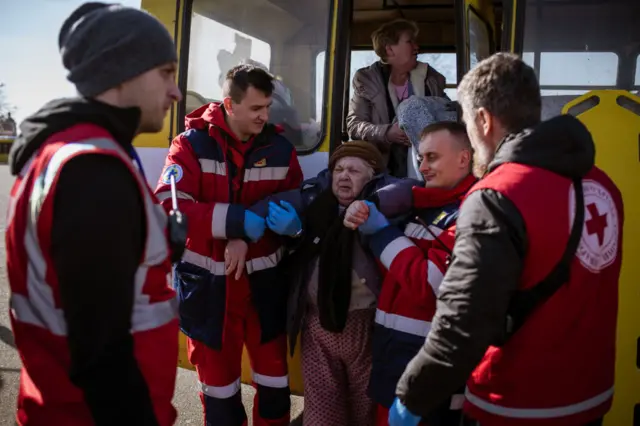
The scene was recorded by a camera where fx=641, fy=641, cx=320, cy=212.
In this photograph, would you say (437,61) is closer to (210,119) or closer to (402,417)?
(210,119)

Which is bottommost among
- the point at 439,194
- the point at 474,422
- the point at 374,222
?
the point at 474,422

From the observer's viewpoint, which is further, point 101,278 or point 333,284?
point 333,284

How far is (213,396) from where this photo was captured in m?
2.96

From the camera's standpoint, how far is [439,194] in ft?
8.17

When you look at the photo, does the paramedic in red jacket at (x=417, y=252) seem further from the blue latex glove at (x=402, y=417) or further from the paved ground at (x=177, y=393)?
the paved ground at (x=177, y=393)

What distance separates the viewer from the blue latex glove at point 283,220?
2.69 meters

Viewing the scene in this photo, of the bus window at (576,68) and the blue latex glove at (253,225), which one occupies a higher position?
the bus window at (576,68)

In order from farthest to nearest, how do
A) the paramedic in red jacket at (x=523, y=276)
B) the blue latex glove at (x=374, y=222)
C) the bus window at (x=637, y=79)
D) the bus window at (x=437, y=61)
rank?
the bus window at (x=437, y=61) → the bus window at (x=637, y=79) → the blue latex glove at (x=374, y=222) → the paramedic in red jacket at (x=523, y=276)

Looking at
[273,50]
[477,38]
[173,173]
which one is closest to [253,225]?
[173,173]

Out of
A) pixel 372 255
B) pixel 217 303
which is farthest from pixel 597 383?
pixel 217 303

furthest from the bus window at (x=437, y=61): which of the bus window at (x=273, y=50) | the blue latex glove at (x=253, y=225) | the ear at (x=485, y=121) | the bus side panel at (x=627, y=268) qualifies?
the ear at (x=485, y=121)

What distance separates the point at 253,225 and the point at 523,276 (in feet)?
4.50

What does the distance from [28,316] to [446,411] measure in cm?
155

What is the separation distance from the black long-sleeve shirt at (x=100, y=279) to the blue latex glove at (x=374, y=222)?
128 centimetres
